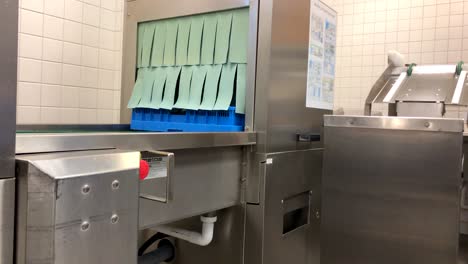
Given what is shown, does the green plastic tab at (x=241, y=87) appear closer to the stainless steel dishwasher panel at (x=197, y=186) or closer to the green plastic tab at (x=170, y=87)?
the stainless steel dishwasher panel at (x=197, y=186)

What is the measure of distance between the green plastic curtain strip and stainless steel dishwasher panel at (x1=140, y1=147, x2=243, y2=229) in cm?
20

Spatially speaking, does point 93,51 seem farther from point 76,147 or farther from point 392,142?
point 392,142

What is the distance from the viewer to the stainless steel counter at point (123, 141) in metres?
0.67

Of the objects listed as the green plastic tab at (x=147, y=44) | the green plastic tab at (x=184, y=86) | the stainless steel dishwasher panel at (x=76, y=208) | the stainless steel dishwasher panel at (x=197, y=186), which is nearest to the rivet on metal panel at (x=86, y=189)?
the stainless steel dishwasher panel at (x=76, y=208)

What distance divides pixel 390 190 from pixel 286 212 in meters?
0.53

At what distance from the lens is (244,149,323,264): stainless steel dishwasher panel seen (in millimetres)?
1303

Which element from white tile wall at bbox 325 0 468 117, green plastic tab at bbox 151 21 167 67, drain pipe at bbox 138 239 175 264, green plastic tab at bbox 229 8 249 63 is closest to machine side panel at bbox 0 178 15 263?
drain pipe at bbox 138 239 175 264

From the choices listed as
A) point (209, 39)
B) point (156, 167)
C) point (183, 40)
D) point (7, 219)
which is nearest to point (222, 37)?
point (209, 39)

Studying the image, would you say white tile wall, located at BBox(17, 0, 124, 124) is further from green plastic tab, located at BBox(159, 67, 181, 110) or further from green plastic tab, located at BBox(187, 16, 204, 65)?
green plastic tab, located at BBox(187, 16, 204, 65)

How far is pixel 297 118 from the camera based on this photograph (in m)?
1.52

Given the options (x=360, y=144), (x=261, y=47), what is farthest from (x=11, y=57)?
(x=360, y=144)

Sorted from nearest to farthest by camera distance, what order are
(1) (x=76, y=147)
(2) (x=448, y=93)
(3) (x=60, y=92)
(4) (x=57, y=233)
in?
(4) (x=57, y=233) < (1) (x=76, y=147) < (3) (x=60, y=92) < (2) (x=448, y=93)

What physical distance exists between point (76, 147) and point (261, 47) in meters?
0.75

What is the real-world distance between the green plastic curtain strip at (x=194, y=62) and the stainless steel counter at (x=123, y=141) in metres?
0.21
